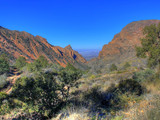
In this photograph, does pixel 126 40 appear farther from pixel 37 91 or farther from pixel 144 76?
pixel 37 91

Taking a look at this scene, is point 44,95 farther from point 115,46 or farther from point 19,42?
point 115,46

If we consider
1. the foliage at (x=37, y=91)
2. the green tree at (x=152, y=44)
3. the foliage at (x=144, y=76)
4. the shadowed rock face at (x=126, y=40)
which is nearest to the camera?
the foliage at (x=37, y=91)

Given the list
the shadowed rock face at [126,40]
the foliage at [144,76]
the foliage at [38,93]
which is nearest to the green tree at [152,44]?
the foliage at [144,76]

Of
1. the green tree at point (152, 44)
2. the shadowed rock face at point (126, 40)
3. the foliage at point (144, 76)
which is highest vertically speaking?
the shadowed rock face at point (126, 40)

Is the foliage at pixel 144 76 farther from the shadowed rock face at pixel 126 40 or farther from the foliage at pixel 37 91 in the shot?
the shadowed rock face at pixel 126 40

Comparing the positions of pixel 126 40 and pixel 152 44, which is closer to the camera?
pixel 152 44

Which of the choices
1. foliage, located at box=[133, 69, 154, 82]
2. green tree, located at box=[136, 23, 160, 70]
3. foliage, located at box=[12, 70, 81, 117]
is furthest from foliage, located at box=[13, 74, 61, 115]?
Result: green tree, located at box=[136, 23, 160, 70]

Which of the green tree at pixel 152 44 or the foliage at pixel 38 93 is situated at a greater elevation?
the green tree at pixel 152 44

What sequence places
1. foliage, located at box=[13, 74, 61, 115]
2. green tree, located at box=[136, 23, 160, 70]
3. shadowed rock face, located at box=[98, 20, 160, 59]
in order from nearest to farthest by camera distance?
1. foliage, located at box=[13, 74, 61, 115]
2. green tree, located at box=[136, 23, 160, 70]
3. shadowed rock face, located at box=[98, 20, 160, 59]

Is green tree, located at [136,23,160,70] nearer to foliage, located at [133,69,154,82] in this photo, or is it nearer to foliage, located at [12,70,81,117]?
foliage, located at [133,69,154,82]

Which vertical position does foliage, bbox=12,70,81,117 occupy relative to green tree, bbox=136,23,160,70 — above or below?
below

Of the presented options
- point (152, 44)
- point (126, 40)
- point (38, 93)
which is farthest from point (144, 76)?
point (126, 40)

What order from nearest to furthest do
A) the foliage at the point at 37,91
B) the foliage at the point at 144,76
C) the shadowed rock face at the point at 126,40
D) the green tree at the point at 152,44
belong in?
the foliage at the point at 37,91 < the foliage at the point at 144,76 < the green tree at the point at 152,44 < the shadowed rock face at the point at 126,40

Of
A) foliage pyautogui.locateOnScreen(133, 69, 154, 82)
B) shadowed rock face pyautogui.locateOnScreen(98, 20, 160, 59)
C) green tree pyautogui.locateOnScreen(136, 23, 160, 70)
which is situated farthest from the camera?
shadowed rock face pyautogui.locateOnScreen(98, 20, 160, 59)
